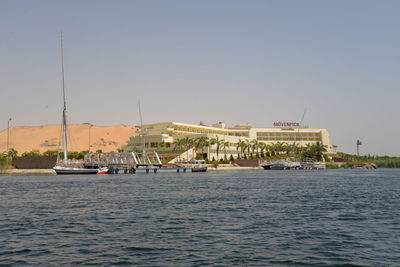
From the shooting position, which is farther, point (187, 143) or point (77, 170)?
point (187, 143)

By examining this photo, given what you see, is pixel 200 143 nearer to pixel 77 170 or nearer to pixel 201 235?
pixel 77 170

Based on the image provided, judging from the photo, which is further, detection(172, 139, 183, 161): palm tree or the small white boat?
detection(172, 139, 183, 161): palm tree

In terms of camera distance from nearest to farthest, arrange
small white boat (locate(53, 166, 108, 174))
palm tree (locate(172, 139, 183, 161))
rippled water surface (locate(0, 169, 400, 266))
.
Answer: rippled water surface (locate(0, 169, 400, 266)), small white boat (locate(53, 166, 108, 174)), palm tree (locate(172, 139, 183, 161))

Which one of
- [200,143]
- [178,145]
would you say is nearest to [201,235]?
[200,143]

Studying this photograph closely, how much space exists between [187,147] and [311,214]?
515 feet

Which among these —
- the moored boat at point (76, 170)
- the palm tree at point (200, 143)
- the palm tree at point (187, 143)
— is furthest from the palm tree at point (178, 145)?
the moored boat at point (76, 170)

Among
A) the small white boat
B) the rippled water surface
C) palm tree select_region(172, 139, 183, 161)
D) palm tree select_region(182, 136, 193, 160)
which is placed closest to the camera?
the rippled water surface

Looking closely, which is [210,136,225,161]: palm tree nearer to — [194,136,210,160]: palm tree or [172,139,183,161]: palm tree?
[194,136,210,160]: palm tree

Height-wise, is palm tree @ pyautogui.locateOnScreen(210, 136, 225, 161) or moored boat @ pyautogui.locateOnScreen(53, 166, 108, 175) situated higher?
palm tree @ pyautogui.locateOnScreen(210, 136, 225, 161)

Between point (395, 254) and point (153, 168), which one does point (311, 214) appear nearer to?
point (395, 254)

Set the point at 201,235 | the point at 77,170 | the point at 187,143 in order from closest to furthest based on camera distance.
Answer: the point at 201,235, the point at 77,170, the point at 187,143

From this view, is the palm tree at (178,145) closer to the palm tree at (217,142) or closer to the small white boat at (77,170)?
the palm tree at (217,142)

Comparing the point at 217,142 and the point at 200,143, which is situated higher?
the point at 217,142

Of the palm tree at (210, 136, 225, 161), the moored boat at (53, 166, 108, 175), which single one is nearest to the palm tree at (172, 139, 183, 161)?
the palm tree at (210, 136, 225, 161)
